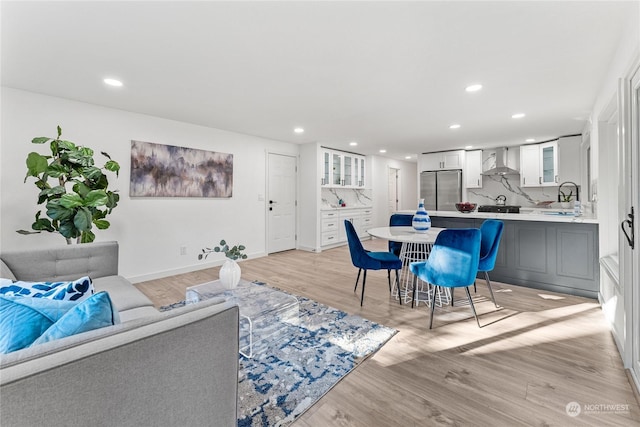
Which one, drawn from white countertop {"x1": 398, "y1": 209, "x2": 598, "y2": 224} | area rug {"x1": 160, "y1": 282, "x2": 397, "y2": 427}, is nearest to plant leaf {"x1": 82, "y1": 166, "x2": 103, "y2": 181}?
area rug {"x1": 160, "y1": 282, "x2": 397, "y2": 427}

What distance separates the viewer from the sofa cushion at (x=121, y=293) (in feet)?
6.24

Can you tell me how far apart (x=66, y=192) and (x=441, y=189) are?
6.86 metres

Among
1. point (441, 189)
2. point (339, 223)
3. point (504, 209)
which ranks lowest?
point (339, 223)

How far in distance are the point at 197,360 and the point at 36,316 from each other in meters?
0.51

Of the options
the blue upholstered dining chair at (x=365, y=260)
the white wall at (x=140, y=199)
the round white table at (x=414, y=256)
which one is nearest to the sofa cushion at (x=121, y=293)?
the white wall at (x=140, y=199)

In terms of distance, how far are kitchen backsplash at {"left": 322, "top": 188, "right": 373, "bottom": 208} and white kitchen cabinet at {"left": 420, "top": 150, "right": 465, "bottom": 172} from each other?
159cm

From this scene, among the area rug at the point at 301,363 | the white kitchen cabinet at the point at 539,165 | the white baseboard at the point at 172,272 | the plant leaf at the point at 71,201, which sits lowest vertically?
the area rug at the point at 301,363

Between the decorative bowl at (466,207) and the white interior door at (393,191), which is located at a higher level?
the white interior door at (393,191)

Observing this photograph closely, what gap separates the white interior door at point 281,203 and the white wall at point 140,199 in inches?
7.7

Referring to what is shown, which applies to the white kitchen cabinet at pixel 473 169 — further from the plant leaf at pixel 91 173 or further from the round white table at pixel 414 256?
the plant leaf at pixel 91 173

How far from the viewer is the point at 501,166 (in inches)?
247

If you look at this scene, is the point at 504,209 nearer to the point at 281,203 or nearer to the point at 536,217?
the point at 536,217

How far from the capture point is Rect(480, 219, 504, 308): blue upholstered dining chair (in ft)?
9.45

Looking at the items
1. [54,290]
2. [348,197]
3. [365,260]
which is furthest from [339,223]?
[54,290]
